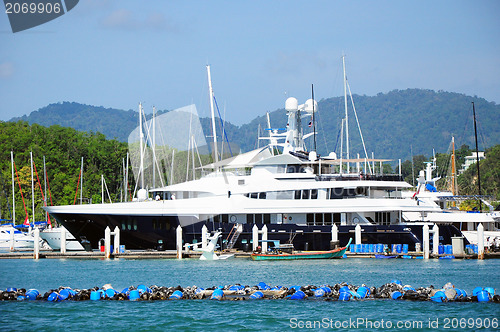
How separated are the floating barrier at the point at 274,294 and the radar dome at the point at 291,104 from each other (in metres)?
23.9

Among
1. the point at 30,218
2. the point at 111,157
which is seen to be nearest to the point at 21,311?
the point at 30,218

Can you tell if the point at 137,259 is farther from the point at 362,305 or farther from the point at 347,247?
the point at 362,305

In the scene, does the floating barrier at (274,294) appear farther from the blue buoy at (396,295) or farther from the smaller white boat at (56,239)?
the smaller white boat at (56,239)

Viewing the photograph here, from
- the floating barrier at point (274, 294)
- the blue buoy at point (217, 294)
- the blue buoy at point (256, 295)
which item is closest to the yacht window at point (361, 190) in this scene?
the floating barrier at point (274, 294)

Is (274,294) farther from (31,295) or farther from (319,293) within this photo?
(31,295)

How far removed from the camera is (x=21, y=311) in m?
24.9

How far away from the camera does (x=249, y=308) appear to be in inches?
979

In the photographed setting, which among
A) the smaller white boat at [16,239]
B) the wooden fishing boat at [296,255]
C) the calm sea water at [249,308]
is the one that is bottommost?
the calm sea water at [249,308]

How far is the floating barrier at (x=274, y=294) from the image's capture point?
2577 centimetres

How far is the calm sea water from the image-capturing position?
22516mm

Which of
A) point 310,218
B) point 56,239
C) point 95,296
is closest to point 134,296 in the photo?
point 95,296

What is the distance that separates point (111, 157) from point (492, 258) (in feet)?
194

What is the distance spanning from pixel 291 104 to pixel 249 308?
26.8m

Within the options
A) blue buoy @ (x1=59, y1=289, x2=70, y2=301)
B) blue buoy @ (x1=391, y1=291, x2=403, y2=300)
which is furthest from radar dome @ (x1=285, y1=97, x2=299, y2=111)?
blue buoy @ (x1=59, y1=289, x2=70, y2=301)
